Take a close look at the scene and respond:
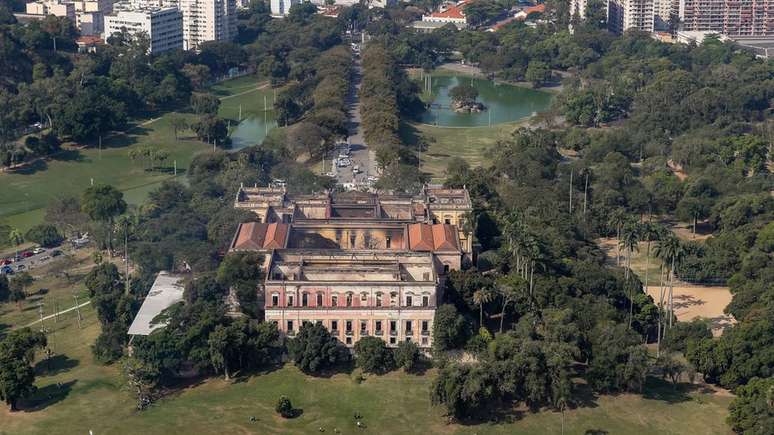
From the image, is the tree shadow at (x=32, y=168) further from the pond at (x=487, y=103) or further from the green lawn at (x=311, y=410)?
the green lawn at (x=311, y=410)

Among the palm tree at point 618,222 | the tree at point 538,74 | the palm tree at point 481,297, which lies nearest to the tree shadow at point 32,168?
the palm tree at point 618,222

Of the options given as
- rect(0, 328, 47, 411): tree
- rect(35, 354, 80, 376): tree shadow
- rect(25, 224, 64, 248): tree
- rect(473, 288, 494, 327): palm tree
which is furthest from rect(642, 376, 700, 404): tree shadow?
rect(25, 224, 64, 248): tree

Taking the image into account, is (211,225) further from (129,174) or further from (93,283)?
(129,174)

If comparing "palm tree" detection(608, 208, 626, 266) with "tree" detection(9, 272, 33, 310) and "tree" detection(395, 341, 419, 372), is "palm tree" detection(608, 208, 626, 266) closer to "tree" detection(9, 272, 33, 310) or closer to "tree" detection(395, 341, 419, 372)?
"tree" detection(395, 341, 419, 372)

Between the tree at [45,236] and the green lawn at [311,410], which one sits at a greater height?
the tree at [45,236]

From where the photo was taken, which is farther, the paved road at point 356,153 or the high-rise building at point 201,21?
the high-rise building at point 201,21

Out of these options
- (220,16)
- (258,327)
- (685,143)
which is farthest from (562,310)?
(220,16)

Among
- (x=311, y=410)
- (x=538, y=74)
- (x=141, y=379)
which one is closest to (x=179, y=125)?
(x=538, y=74)
